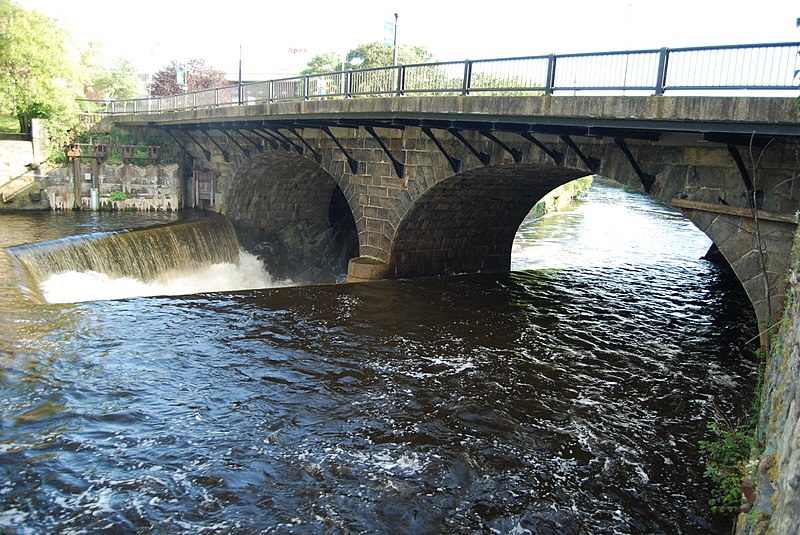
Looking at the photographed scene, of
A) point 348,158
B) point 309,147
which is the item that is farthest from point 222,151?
point 348,158

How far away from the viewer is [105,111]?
110ft

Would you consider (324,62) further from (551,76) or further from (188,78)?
(551,76)

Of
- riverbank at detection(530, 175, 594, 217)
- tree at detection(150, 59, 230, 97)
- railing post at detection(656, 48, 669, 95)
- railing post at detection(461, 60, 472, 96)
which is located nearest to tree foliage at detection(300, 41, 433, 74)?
tree at detection(150, 59, 230, 97)

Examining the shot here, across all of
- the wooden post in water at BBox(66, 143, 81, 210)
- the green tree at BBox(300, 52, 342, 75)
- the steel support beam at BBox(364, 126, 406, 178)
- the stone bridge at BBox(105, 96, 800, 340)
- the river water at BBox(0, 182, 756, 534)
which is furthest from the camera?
the green tree at BBox(300, 52, 342, 75)

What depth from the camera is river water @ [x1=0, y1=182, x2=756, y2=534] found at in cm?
720

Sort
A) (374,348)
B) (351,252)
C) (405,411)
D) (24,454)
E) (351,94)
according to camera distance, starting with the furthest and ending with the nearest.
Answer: (351,252) < (351,94) < (374,348) < (405,411) < (24,454)

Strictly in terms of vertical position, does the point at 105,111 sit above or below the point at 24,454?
above

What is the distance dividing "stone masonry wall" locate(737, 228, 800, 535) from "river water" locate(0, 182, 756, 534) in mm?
1697

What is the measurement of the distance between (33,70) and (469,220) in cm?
2127

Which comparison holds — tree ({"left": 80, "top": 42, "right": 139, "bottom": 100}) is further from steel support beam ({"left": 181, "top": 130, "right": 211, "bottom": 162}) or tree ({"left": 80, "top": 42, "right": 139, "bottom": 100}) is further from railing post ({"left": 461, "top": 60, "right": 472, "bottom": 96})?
railing post ({"left": 461, "top": 60, "right": 472, "bottom": 96})

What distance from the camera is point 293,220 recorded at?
1178 inches

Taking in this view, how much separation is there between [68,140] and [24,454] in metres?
24.9

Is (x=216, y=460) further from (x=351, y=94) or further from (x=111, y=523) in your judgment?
(x=351, y=94)

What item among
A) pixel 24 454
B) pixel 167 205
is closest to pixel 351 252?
pixel 167 205
